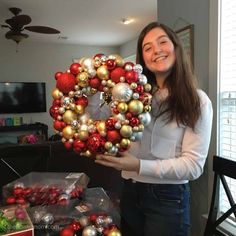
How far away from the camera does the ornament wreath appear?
29.5 inches

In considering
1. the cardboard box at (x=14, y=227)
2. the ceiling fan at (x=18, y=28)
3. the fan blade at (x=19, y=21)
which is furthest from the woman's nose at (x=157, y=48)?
the ceiling fan at (x=18, y=28)

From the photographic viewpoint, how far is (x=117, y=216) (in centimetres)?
93

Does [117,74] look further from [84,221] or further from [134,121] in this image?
[84,221]

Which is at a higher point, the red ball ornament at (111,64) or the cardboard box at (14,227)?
the red ball ornament at (111,64)

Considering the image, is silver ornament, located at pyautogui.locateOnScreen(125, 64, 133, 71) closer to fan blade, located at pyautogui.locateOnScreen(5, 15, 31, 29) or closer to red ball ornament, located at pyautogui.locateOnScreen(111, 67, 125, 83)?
red ball ornament, located at pyautogui.locateOnScreen(111, 67, 125, 83)

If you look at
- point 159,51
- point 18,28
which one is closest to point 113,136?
point 159,51

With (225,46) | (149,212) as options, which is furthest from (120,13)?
(149,212)

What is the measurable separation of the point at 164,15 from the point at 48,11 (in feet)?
6.66

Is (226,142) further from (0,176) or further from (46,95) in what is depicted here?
(46,95)

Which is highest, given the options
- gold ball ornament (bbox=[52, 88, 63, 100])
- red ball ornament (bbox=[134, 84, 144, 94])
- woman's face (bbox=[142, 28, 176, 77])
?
woman's face (bbox=[142, 28, 176, 77])

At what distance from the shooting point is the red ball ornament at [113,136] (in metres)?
0.75

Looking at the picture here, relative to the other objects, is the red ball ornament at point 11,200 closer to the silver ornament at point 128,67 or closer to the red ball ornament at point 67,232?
the red ball ornament at point 67,232

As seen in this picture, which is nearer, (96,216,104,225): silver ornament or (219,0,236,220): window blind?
(96,216,104,225): silver ornament

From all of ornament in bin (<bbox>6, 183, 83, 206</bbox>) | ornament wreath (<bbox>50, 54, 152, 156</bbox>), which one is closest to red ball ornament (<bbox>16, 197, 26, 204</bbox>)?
ornament in bin (<bbox>6, 183, 83, 206</bbox>)
